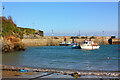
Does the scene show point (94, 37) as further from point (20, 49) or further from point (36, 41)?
point (20, 49)

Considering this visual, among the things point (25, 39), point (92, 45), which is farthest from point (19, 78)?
point (25, 39)

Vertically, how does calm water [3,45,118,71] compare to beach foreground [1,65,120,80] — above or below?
below

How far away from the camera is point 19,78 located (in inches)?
531

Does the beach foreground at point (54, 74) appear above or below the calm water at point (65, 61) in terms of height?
above

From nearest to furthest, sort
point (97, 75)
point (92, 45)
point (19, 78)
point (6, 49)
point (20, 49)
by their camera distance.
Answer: point (19, 78)
point (97, 75)
point (6, 49)
point (20, 49)
point (92, 45)

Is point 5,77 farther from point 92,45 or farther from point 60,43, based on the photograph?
point 60,43

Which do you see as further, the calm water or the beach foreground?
the calm water

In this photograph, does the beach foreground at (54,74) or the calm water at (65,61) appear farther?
the calm water at (65,61)

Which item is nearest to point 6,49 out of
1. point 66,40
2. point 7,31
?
point 7,31

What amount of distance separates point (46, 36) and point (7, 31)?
71174mm

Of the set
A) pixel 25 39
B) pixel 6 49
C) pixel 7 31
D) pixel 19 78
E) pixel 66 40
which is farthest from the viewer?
pixel 66 40

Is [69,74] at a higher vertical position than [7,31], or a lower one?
lower

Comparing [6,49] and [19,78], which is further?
[6,49]

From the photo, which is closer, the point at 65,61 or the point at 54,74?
the point at 54,74
